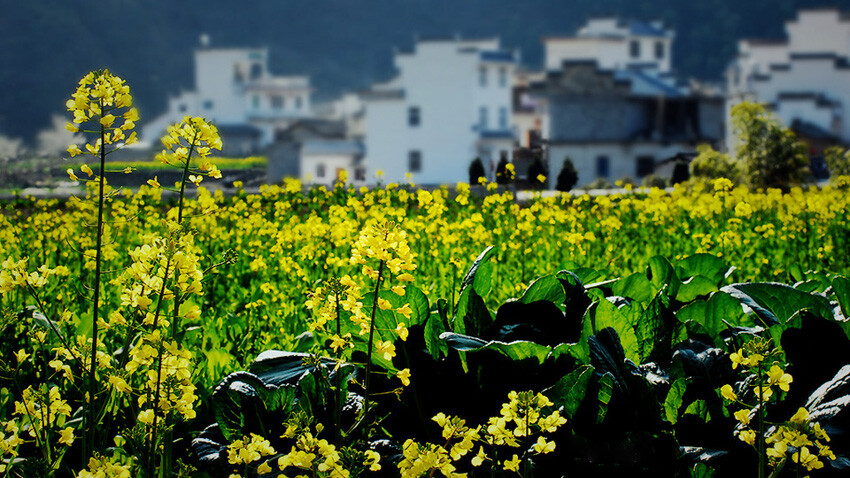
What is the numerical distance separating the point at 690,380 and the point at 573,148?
48165 mm

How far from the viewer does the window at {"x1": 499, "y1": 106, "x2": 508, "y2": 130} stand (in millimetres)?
60922

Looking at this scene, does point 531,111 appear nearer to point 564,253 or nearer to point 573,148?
point 573,148

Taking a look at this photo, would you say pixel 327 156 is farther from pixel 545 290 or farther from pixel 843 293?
pixel 843 293

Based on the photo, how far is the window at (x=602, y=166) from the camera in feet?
165

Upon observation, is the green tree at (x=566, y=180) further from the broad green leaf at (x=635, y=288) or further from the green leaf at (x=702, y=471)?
the green leaf at (x=702, y=471)

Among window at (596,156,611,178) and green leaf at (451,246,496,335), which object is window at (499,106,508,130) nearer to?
window at (596,156,611,178)

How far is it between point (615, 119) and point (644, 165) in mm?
2921

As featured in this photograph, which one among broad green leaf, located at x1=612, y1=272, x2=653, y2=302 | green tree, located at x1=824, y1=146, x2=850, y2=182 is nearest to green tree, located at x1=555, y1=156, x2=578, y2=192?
green tree, located at x1=824, y1=146, x2=850, y2=182

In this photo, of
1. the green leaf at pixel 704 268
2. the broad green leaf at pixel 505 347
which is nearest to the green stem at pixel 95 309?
the broad green leaf at pixel 505 347

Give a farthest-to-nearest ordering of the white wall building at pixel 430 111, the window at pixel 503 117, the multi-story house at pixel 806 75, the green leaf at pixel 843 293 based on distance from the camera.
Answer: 1. the window at pixel 503 117
2. the white wall building at pixel 430 111
3. the multi-story house at pixel 806 75
4. the green leaf at pixel 843 293

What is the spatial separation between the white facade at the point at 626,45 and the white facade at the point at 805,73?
18.7 feet

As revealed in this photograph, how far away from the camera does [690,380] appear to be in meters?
2.80

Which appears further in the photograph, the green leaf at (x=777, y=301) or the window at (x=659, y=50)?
the window at (x=659, y=50)

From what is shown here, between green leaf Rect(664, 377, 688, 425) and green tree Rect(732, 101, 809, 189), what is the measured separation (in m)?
15.9
